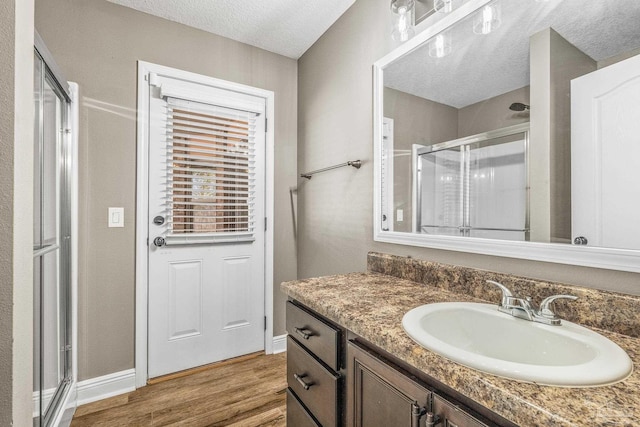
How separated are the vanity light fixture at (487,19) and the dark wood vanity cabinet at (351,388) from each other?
4.02 ft

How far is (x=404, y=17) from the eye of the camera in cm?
146

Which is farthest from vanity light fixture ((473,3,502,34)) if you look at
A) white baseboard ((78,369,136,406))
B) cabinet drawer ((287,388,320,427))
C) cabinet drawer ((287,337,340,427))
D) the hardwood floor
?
white baseboard ((78,369,136,406))

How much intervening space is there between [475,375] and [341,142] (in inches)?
64.5

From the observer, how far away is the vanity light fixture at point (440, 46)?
1343 mm

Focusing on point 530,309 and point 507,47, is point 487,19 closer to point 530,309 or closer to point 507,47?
point 507,47

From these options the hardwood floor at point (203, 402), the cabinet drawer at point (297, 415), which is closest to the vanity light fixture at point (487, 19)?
the cabinet drawer at point (297, 415)

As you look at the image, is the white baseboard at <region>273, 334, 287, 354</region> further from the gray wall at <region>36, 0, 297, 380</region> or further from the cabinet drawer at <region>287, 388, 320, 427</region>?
the cabinet drawer at <region>287, 388, 320, 427</region>

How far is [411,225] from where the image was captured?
1.51 m

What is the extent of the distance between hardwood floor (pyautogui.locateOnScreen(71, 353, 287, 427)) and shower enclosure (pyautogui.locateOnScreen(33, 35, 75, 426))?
24cm

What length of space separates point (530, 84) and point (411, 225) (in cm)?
73

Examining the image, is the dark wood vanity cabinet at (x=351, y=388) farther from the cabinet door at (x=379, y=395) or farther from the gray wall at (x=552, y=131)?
the gray wall at (x=552, y=131)

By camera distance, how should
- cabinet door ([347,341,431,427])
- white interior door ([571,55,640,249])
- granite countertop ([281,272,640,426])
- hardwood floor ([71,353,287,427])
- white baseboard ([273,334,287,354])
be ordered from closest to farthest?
granite countertop ([281,272,640,426]) → cabinet door ([347,341,431,427]) → white interior door ([571,55,640,249]) → hardwood floor ([71,353,287,427]) → white baseboard ([273,334,287,354])

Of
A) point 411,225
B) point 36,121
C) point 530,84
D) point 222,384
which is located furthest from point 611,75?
point 222,384

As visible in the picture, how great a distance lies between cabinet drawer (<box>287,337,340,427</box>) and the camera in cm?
100
